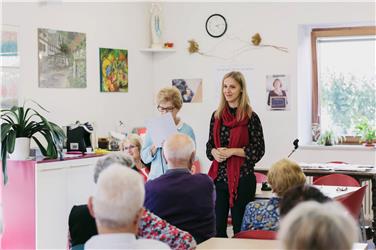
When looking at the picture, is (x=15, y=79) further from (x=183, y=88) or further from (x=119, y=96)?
(x=183, y=88)

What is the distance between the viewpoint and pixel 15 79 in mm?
6027

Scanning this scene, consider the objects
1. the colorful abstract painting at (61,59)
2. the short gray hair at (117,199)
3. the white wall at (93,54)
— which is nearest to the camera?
the short gray hair at (117,199)

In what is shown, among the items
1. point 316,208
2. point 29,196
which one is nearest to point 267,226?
point 316,208

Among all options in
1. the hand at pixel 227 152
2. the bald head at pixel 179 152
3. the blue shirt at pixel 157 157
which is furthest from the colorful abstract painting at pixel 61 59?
the bald head at pixel 179 152

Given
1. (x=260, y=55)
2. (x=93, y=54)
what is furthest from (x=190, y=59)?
(x=93, y=54)

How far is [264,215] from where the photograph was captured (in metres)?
3.60

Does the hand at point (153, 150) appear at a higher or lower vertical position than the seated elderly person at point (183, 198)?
higher

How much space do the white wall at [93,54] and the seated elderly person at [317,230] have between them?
4.82m

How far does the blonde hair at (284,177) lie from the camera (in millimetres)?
3562

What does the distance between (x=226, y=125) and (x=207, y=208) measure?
1.27 metres

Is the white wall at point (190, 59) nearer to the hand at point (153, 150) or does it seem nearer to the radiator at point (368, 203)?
the radiator at point (368, 203)

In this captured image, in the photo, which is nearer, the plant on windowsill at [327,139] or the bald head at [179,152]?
the bald head at [179,152]

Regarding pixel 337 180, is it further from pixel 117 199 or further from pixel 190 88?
pixel 117 199

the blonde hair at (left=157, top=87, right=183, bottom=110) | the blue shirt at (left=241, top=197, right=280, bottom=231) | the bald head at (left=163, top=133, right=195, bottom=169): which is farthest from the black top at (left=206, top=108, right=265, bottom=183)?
the bald head at (left=163, top=133, right=195, bottom=169)
